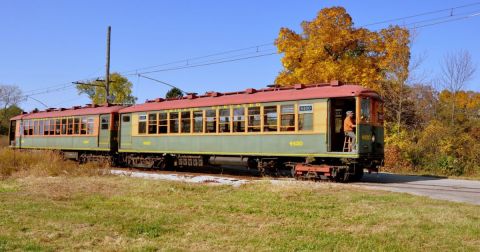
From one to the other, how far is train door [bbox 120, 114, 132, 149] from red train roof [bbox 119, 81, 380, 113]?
3.20 ft

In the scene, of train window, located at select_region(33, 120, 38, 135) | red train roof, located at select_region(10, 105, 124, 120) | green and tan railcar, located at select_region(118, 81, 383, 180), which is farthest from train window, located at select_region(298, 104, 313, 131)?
train window, located at select_region(33, 120, 38, 135)

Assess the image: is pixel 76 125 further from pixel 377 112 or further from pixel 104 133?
pixel 377 112

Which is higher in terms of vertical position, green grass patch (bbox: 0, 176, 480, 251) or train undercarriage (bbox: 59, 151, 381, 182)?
train undercarriage (bbox: 59, 151, 381, 182)

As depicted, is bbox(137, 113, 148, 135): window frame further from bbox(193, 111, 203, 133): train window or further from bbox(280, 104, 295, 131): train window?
bbox(280, 104, 295, 131): train window

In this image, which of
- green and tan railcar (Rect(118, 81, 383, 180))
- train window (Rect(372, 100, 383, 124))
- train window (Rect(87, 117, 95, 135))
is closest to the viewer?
green and tan railcar (Rect(118, 81, 383, 180))

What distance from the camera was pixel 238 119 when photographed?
18062mm

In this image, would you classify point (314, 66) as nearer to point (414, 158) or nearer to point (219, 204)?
point (414, 158)

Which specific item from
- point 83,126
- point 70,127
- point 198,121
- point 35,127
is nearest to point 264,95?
point 198,121

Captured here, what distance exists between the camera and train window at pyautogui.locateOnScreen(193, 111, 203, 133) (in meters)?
19.6

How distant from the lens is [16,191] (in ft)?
39.7

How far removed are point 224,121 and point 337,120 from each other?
454 cm

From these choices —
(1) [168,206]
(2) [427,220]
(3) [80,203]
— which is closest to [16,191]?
(3) [80,203]

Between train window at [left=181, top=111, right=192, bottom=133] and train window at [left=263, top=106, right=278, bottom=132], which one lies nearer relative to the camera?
train window at [left=263, top=106, right=278, bottom=132]

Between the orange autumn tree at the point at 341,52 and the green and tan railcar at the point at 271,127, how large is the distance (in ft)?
33.6
